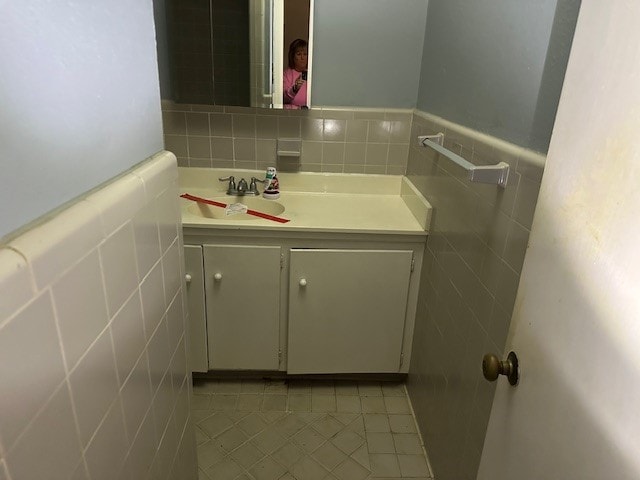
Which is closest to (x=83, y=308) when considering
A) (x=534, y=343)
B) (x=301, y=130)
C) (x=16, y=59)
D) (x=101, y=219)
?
(x=101, y=219)

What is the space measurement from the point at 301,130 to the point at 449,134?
0.72 m

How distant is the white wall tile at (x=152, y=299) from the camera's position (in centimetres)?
70

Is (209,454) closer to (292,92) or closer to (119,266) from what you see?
(119,266)

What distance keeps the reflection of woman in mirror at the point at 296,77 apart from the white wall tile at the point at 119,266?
→ 131 centimetres

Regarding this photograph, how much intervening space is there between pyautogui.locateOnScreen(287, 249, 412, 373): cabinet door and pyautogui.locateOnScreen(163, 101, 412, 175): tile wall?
52 centimetres

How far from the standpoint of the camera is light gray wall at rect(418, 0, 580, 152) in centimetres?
86

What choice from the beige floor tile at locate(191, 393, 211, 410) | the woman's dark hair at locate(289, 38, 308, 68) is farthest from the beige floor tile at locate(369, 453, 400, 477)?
the woman's dark hair at locate(289, 38, 308, 68)

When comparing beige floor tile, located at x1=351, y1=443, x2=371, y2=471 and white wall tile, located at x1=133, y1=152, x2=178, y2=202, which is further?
beige floor tile, located at x1=351, y1=443, x2=371, y2=471

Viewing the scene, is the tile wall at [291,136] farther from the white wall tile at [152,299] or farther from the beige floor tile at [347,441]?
the white wall tile at [152,299]

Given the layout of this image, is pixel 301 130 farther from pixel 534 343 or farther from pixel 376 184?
pixel 534 343

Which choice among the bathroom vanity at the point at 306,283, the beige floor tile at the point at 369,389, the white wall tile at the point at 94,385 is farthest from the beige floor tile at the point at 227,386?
the white wall tile at the point at 94,385

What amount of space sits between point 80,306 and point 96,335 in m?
0.06

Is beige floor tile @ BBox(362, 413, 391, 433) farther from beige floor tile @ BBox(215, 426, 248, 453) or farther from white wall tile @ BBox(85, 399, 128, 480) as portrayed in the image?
white wall tile @ BBox(85, 399, 128, 480)

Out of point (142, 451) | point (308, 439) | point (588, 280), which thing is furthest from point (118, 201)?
point (308, 439)
